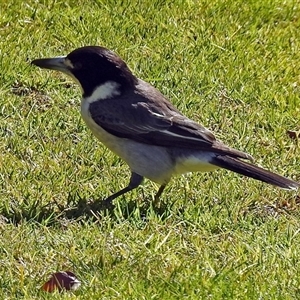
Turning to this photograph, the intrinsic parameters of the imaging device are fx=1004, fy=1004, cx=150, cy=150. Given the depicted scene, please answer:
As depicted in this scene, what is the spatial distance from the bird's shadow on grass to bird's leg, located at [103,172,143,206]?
0.09 feet

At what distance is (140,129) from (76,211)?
734 millimetres

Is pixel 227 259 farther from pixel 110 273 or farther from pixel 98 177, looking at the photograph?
pixel 98 177

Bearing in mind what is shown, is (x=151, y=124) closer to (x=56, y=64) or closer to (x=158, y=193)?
(x=158, y=193)

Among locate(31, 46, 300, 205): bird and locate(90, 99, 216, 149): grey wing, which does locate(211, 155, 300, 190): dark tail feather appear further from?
locate(90, 99, 216, 149): grey wing

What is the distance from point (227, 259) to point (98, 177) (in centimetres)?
139

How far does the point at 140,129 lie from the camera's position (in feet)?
20.7

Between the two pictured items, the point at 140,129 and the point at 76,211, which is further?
the point at 140,129

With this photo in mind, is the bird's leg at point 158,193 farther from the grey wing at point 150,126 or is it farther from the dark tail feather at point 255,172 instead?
the dark tail feather at point 255,172

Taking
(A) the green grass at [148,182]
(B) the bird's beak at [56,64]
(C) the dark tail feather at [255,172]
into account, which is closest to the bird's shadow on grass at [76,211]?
(A) the green grass at [148,182]

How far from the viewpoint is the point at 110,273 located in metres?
5.09

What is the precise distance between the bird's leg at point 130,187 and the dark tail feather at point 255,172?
1.60ft

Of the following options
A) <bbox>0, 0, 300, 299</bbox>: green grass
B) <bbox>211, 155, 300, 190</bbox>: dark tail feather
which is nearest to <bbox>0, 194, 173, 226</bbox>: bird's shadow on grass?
<bbox>0, 0, 300, 299</bbox>: green grass

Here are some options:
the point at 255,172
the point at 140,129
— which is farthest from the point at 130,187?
the point at 255,172

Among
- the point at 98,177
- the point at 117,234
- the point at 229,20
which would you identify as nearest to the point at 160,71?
the point at 229,20
